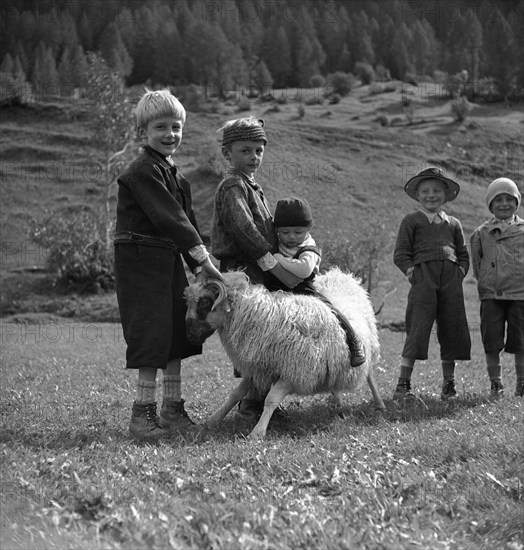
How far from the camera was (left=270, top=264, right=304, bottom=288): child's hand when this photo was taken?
6.52m

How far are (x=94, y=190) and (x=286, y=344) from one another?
1207 inches

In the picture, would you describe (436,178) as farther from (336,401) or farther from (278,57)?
(278,57)

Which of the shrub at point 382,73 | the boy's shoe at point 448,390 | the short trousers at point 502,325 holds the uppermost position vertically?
the shrub at point 382,73

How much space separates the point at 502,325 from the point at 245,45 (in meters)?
96.0

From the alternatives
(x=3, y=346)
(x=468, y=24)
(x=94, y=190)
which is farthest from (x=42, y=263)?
(x=468, y=24)

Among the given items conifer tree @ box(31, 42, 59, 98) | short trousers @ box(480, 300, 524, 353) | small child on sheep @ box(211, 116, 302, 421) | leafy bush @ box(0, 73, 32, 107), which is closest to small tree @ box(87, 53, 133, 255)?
short trousers @ box(480, 300, 524, 353)

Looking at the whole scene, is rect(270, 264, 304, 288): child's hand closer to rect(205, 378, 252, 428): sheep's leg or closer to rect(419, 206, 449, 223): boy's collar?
rect(205, 378, 252, 428): sheep's leg

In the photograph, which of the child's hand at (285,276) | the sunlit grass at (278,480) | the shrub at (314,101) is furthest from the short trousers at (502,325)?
the shrub at (314,101)

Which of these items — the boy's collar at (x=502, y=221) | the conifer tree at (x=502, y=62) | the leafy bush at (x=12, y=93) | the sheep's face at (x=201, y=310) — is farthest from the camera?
the conifer tree at (x=502, y=62)

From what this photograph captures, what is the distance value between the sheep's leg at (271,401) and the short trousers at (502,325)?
110 inches

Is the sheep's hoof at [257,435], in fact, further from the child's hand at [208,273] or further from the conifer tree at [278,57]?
the conifer tree at [278,57]

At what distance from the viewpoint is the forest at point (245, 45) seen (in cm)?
7625

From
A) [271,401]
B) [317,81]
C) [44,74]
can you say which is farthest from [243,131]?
[317,81]

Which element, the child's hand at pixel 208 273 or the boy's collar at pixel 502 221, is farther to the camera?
the boy's collar at pixel 502 221
